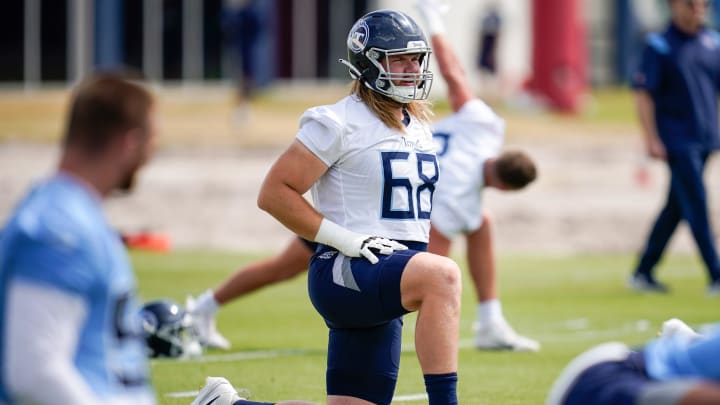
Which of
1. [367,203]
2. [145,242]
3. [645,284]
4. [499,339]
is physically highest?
[367,203]

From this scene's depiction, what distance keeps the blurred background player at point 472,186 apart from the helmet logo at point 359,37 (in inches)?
112

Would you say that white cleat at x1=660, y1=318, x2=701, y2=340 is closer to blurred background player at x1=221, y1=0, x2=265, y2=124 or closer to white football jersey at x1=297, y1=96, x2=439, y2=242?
white football jersey at x1=297, y1=96, x2=439, y2=242

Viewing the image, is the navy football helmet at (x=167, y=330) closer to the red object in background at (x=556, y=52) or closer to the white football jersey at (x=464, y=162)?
the white football jersey at (x=464, y=162)

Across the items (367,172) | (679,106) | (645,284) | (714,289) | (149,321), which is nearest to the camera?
(367,172)

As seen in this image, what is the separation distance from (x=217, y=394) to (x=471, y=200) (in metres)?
3.52

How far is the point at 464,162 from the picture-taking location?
29.9 ft

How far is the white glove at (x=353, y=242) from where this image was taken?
5.55m

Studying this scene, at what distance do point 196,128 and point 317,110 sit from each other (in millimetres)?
20897

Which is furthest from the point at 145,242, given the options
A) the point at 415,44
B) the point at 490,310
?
the point at 415,44

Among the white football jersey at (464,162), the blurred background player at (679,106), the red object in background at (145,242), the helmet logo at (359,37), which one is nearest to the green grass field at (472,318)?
the red object in background at (145,242)

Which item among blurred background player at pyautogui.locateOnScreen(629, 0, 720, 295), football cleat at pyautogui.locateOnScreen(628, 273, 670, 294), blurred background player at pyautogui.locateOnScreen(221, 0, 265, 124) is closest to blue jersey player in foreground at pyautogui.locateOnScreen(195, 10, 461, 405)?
blurred background player at pyautogui.locateOnScreen(629, 0, 720, 295)

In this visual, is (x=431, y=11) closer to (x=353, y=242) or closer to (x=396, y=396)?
(x=396, y=396)

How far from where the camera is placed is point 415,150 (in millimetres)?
5867

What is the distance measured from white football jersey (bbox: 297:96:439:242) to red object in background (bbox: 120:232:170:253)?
1040 centimetres
